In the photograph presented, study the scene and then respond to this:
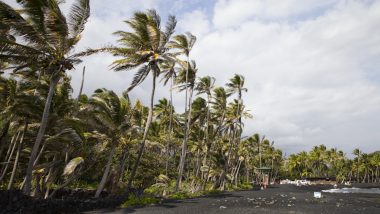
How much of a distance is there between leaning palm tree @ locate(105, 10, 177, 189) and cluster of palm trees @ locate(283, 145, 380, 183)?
88.6 meters

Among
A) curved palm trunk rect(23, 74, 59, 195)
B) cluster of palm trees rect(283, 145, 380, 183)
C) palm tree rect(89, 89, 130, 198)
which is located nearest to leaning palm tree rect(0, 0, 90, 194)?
curved palm trunk rect(23, 74, 59, 195)

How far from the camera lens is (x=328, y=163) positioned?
10506 centimetres

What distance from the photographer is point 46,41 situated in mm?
15492

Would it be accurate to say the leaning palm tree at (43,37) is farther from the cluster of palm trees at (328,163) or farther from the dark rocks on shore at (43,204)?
the cluster of palm trees at (328,163)

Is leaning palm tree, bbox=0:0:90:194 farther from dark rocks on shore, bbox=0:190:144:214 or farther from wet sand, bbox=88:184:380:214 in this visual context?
wet sand, bbox=88:184:380:214

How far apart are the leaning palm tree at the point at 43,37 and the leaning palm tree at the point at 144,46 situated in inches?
225

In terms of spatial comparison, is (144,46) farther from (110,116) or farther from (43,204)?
(43,204)

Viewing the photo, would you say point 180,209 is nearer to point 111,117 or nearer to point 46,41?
point 111,117

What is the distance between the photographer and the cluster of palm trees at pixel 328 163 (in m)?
102

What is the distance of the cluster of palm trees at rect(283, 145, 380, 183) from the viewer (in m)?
102

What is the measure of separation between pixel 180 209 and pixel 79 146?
810 cm

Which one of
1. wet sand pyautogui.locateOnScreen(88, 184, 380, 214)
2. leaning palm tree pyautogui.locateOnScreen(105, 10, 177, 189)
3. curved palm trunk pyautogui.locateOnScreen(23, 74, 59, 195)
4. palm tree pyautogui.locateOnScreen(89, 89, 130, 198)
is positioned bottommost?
wet sand pyautogui.locateOnScreen(88, 184, 380, 214)

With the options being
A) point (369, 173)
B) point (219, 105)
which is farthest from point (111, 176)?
point (369, 173)

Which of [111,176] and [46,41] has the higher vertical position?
[46,41]
